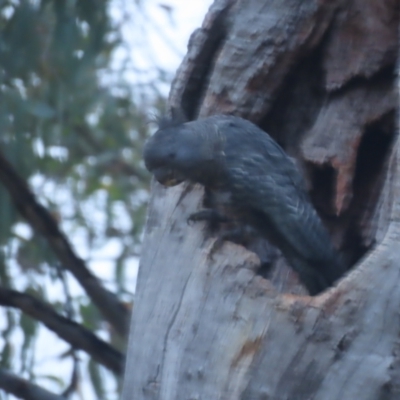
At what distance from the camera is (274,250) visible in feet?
8.04

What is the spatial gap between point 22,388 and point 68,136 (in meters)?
2.05

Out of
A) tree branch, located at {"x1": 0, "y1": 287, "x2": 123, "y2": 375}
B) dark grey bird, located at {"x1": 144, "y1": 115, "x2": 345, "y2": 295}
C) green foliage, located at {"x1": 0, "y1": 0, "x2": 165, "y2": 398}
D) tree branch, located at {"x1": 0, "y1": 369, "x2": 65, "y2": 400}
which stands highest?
green foliage, located at {"x1": 0, "y1": 0, "x2": 165, "y2": 398}

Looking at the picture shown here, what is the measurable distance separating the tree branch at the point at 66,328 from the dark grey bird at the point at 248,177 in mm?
1028

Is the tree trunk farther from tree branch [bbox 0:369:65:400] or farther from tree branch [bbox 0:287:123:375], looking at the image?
tree branch [bbox 0:287:123:375]

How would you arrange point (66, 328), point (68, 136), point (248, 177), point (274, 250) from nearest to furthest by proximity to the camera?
point (248, 177)
point (274, 250)
point (66, 328)
point (68, 136)

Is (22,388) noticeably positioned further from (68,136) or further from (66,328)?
(68,136)

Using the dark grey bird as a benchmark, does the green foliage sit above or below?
above

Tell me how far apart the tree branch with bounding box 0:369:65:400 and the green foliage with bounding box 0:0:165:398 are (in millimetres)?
667

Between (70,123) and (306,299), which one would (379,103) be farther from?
(70,123)

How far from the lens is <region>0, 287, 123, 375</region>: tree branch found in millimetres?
2988

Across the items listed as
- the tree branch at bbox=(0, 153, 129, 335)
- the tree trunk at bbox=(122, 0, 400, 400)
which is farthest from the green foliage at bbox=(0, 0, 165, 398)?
the tree trunk at bbox=(122, 0, 400, 400)

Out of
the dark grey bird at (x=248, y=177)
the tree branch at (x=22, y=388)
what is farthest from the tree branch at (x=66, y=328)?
the dark grey bird at (x=248, y=177)

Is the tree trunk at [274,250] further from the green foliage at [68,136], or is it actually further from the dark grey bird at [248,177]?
the green foliage at [68,136]

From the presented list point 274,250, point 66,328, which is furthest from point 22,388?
point 274,250
